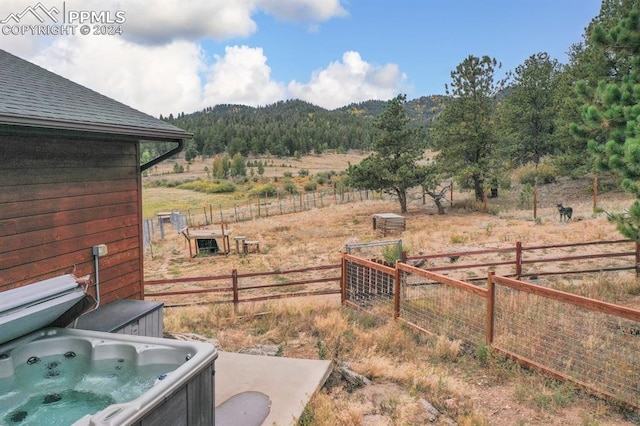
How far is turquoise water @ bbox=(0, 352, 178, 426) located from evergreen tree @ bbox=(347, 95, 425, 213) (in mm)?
19064

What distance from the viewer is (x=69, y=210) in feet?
16.7

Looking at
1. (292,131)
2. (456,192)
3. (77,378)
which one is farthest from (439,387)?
(292,131)

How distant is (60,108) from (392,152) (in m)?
19.3

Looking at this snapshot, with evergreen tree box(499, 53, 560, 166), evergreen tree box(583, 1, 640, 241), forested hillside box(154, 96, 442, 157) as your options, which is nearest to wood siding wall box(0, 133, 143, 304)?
evergreen tree box(583, 1, 640, 241)

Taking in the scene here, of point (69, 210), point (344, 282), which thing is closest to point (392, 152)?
point (344, 282)

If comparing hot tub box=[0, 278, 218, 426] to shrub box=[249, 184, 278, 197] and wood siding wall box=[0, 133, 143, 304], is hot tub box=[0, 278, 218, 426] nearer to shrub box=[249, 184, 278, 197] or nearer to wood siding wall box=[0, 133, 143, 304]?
wood siding wall box=[0, 133, 143, 304]

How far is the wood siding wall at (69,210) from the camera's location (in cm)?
445

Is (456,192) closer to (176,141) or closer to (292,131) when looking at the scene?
(176,141)

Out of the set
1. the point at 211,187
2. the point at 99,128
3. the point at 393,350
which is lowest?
the point at 393,350

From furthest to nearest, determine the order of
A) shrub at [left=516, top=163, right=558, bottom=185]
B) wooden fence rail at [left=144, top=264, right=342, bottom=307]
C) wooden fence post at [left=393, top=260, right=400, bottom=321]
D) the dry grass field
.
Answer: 1. shrub at [left=516, top=163, right=558, bottom=185]
2. wooden fence rail at [left=144, top=264, right=342, bottom=307]
3. wooden fence post at [left=393, top=260, right=400, bottom=321]
4. the dry grass field

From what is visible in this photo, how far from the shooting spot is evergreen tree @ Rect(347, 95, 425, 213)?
73.8 feet

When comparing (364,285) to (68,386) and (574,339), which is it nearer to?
(574,339)

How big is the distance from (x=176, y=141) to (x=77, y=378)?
10.2ft

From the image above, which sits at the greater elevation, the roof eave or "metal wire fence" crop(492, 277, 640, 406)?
the roof eave
